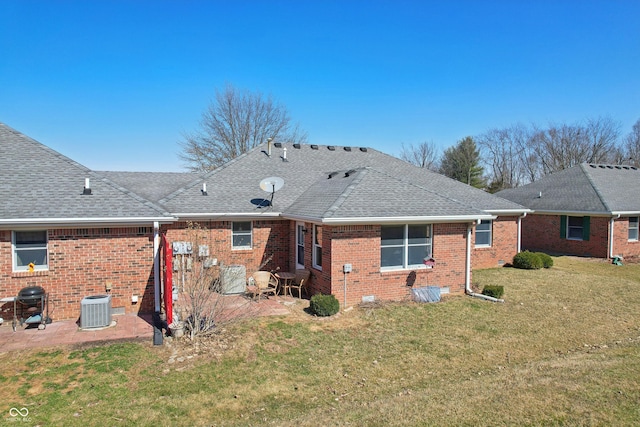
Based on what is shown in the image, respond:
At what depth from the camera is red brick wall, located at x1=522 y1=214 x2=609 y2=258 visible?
19.9m

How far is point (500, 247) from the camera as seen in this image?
59.5 ft

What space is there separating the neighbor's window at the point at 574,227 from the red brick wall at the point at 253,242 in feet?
54.2

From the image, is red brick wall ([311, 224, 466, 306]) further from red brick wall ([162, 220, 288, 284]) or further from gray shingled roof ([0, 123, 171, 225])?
gray shingled roof ([0, 123, 171, 225])

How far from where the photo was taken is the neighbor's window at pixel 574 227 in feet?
69.3

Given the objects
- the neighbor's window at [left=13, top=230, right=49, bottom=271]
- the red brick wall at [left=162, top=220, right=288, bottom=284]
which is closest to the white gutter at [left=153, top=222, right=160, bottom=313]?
the neighbor's window at [left=13, top=230, right=49, bottom=271]

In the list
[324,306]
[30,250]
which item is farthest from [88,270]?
[324,306]

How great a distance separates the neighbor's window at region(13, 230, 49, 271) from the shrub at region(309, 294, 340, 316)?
674 centimetres

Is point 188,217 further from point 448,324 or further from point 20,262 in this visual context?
point 448,324

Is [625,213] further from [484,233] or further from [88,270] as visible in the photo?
[88,270]

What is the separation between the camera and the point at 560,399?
591 cm

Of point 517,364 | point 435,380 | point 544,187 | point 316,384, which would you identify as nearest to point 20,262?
point 316,384

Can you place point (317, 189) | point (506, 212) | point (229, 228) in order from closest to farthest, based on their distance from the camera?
point (229, 228) → point (317, 189) → point (506, 212)

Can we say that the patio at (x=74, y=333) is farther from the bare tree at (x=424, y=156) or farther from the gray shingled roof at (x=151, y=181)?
the bare tree at (x=424, y=156)

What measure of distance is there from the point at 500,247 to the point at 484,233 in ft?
3.71
